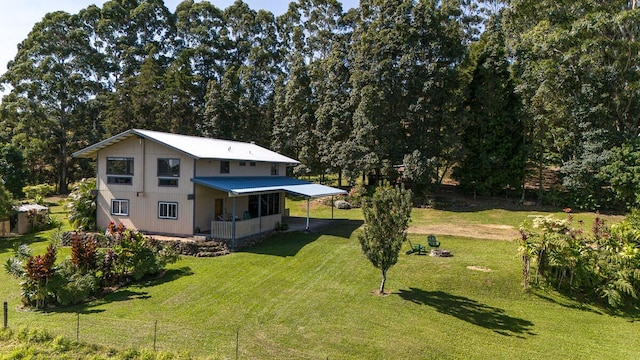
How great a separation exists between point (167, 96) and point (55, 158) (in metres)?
15.3

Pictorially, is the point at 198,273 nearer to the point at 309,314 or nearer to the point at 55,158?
the point at 309,314

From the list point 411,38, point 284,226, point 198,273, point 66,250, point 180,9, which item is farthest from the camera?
point 180,9

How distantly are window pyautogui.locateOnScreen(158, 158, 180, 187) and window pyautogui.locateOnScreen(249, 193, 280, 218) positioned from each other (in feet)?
18.9

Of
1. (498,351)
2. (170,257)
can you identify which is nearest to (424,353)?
(498,351)

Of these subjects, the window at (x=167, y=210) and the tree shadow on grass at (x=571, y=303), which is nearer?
the tree shadow on grass at (x=571, y=303)

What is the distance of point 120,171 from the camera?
21.2m

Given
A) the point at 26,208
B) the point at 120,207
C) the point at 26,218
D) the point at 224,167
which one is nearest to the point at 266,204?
the point at 224,167

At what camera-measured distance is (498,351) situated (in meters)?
9.93

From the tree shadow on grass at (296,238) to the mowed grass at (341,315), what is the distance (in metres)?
1.38

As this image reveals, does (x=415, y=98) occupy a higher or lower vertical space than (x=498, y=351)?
higher

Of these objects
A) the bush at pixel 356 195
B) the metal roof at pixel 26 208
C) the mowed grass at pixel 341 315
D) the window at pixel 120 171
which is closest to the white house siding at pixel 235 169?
the window at pixel 120 171

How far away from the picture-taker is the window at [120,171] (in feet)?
68.8

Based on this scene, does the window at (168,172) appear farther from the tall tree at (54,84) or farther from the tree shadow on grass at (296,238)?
the tall tree at (54,84)

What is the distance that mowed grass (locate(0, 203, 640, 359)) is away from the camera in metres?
9.84
